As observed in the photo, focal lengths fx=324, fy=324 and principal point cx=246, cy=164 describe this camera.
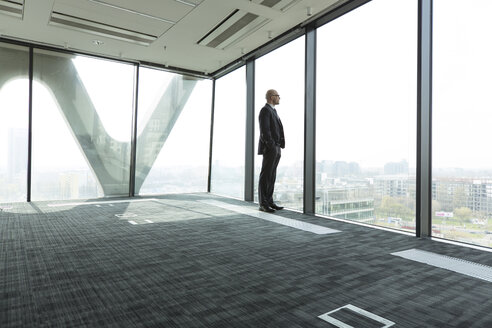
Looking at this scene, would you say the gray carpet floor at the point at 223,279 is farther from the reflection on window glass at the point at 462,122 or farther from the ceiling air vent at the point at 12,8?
the ceiling air vent at the point at 12,8

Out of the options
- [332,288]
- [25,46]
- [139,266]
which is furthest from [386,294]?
[25,46]

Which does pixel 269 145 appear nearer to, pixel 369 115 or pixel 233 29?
pixel 369 115

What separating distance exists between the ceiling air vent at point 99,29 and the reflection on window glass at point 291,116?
2.00 meters

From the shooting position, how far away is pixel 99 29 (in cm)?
466

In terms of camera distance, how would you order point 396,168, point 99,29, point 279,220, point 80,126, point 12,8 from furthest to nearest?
point 80,126 → point 99,29 → point 12,8 → point 279,220 → point 396,168

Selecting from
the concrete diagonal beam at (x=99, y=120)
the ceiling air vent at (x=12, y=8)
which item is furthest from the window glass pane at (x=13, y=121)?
the ceiling air vent at (x=12, y=8)

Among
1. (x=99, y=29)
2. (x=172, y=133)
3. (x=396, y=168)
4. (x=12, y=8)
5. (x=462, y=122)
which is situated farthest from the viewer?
(x=172, y=133)

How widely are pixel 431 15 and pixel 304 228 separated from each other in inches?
91.4

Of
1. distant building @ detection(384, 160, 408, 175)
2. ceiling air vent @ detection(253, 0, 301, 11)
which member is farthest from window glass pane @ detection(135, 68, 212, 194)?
distant building @ detection(384, 160, 408, 175)

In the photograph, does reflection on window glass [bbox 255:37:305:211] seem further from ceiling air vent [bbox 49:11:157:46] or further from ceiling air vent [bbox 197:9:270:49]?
ceiling air vent [bbox 49:11:157:46]

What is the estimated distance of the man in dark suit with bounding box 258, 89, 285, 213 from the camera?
13.8 ft

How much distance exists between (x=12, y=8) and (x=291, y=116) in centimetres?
383

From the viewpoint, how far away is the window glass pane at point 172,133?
642 cm

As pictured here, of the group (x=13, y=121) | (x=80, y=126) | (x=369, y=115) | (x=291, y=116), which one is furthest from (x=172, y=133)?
(x=369, y=115)
